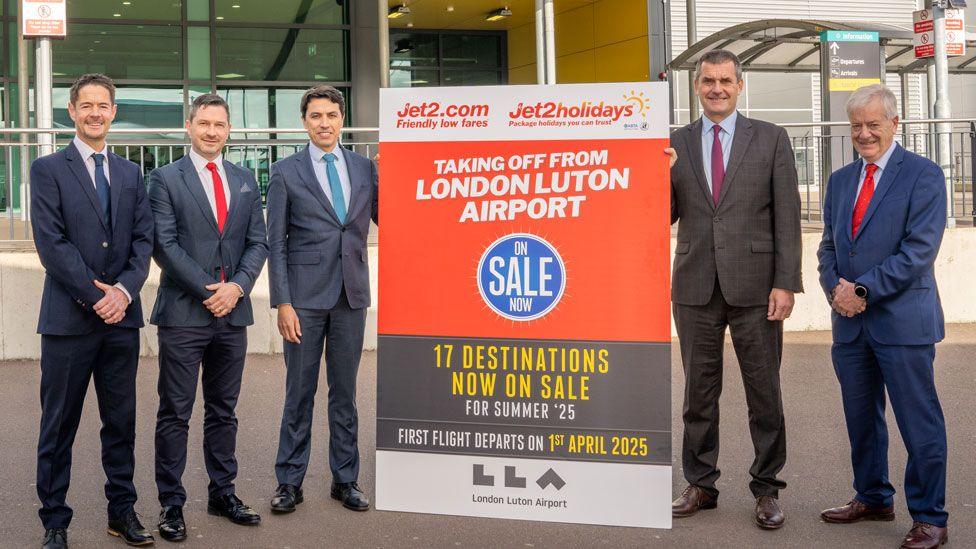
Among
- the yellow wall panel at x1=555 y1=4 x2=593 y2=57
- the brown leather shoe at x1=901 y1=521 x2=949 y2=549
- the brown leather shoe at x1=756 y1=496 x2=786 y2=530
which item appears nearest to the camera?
the brown leather shoe at x1=901 y1=521 x2=949 y2=549

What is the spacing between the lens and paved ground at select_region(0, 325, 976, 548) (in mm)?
4676

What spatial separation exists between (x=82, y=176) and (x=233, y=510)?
1.66m

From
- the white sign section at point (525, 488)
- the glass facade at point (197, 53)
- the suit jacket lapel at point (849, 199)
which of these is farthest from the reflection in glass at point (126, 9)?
the white sign section at point (525, 488)

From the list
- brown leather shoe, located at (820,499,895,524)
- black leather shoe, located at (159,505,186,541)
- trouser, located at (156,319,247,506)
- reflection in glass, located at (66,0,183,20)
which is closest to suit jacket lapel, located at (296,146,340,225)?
trouser, located at (156,319,247,506)

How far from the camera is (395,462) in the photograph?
13.4 feet

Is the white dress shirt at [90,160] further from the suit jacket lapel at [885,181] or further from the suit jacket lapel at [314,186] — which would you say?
the suit jacket lapel at [885,181]

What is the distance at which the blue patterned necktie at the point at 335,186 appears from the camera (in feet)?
16.9

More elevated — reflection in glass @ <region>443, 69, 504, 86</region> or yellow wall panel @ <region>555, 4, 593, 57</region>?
yellow wall panel @ <region>555, 4, 593, 57</region>

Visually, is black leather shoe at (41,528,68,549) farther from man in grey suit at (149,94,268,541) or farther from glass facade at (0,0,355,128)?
glass facade at (0,0,355,128)

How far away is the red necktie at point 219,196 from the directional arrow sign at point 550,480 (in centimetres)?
202

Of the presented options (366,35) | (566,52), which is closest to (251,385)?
(366,35)

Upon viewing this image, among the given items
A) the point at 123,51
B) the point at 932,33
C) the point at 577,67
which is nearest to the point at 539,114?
the point at 932,33

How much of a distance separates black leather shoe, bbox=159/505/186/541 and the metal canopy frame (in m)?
11.1

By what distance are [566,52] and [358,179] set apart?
1988 cm
